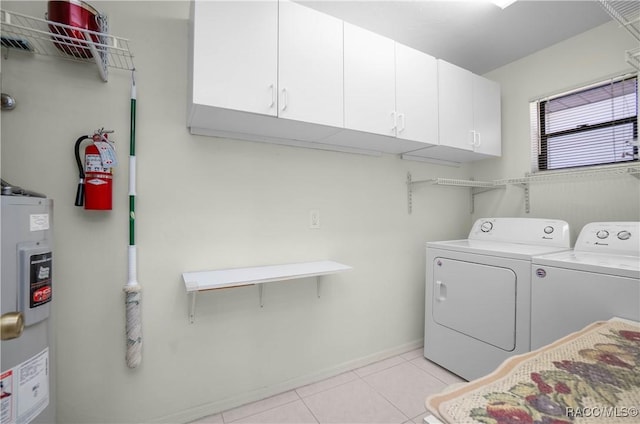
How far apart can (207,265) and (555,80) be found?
10.0 feet

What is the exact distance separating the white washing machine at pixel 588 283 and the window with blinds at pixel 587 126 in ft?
2.11

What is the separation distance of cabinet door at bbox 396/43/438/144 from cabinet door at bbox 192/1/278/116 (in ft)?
2.99

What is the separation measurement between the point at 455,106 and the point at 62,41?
96.4 inches

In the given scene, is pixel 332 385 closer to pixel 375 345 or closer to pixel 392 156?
pixel 375 345

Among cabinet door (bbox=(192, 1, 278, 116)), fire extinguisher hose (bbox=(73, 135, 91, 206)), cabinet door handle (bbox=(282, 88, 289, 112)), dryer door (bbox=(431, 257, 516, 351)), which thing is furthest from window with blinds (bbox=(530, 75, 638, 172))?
fire extinguisher hose (bbox=(73, 135, 91, 206))

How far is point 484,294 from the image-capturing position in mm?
1923

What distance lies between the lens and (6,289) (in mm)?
982

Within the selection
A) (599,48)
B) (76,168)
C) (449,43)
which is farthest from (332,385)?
(599,48)

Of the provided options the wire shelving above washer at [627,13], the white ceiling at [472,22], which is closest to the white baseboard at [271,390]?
the wire shelving above washer at [627,13]

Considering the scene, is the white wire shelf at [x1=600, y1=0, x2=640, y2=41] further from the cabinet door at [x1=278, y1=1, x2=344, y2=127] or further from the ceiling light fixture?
the cabinet door at [x1=278, y1=1, x2=344, y2=127]

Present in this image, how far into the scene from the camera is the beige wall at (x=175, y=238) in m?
1.39

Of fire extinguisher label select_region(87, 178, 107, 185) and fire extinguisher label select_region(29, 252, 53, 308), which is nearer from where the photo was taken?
fire extinguisher label select_region(29, 252, 53, 308)

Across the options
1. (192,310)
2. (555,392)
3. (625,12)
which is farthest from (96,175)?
(625,12)

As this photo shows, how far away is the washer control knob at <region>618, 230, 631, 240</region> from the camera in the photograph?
1.67m
